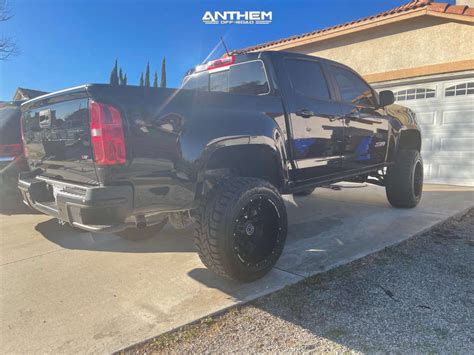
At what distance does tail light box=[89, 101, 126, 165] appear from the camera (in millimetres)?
2162

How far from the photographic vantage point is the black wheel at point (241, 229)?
262 centimetres

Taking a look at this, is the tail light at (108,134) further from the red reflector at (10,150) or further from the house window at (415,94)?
the house window at (415,94)

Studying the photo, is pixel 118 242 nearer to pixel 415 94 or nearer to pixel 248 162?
pixel 248 162

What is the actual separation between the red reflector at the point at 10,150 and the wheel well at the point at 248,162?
Result: 3.01 meters

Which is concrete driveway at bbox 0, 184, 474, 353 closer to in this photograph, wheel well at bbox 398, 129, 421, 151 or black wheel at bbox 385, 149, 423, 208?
black wheel at bbox 385, 149, 423, 208

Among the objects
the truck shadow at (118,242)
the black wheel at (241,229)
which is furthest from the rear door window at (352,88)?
the truck shadow at (118,242)

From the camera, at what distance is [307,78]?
12.2 ft

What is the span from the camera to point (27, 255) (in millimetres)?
3678

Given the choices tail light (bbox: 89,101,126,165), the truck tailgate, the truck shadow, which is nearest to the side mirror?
the truck shadow

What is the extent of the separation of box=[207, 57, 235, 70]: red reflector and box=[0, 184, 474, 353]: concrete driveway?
200 centimetres

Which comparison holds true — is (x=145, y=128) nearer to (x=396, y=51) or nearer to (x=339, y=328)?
(x=339, y=328)

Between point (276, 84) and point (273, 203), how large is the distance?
1.15 meters

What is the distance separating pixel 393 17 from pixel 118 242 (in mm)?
8263

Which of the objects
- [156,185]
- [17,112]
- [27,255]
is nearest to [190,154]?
[156,185]
